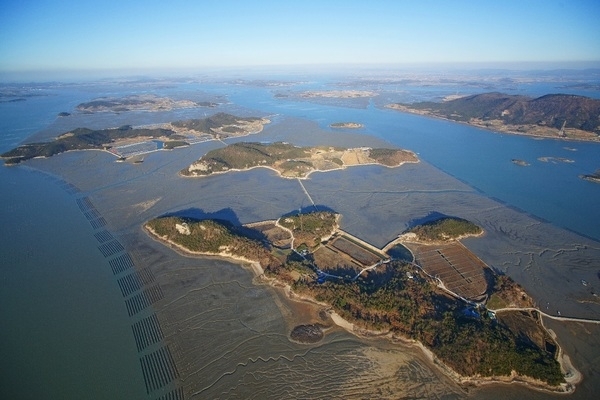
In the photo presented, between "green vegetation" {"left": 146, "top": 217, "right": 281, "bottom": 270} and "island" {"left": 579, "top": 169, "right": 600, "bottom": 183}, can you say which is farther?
"island" {"left": 579, "top": 169, "right": 600, "bottom": 183}

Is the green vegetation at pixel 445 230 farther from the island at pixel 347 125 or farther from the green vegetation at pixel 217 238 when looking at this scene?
the island at pixel 347 125

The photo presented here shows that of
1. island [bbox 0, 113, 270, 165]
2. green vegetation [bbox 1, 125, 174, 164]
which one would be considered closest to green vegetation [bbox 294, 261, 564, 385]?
island [bbox 0, 113, 270, 165]

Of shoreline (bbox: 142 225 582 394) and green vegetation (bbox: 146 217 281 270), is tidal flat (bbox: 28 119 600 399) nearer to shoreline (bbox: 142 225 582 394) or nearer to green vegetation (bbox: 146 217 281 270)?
shoreline (bbox: 142 225 582 394)

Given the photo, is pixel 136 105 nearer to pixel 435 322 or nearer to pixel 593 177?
pixel 435 322

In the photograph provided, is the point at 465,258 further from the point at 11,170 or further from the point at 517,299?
the point at 11,170

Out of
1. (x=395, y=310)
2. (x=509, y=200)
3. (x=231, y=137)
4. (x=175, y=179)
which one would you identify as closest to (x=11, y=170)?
(x=175, y=179)
